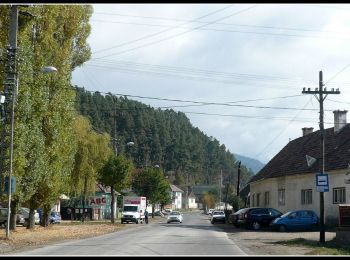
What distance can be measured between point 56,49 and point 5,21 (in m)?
6.65

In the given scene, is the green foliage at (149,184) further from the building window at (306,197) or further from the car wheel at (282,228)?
the car wheel at (282,228)

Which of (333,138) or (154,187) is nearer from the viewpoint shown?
(333,138)

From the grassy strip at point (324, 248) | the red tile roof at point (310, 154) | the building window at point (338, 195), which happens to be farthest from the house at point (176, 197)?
the grassy strip at point (324, 248)

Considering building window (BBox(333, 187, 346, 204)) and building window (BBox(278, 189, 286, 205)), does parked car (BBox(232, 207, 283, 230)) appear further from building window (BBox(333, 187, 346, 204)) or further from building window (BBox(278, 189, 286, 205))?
building window (BBox(278, 189, 286, 205))

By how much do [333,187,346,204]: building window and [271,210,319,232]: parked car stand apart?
113 inches

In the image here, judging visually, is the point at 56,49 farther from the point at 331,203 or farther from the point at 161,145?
the point at 161,145

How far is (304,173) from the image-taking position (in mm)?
45688

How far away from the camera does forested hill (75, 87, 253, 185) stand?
93387mm

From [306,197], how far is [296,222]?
755 cm

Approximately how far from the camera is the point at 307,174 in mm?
45438

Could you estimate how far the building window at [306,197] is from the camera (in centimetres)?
4547

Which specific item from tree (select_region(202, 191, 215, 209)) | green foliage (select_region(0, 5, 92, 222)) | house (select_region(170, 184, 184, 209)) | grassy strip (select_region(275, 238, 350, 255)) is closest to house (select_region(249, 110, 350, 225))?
grassy strip (select_region(275, 238, 350, 255))

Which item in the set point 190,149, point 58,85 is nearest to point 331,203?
point 58,85

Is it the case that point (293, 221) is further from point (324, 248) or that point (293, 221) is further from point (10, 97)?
point (10, 97)
